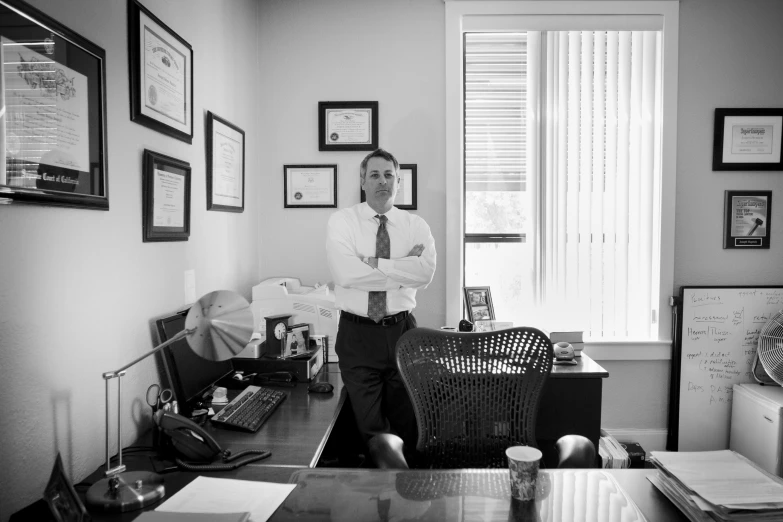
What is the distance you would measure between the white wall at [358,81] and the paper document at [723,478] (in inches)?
82.4

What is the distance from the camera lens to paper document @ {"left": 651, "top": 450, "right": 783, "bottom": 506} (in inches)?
37.6

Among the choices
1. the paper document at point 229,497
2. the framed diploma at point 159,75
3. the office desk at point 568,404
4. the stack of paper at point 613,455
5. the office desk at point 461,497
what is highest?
the framed diploma at point 159,75

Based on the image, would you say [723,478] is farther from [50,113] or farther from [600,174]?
[600,174]

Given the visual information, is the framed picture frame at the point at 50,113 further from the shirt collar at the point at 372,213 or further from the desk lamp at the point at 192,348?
the shirt collar at the point at 372,213

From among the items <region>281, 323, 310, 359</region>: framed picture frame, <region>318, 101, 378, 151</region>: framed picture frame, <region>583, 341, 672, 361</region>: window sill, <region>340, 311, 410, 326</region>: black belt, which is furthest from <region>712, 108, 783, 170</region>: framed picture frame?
<region>281, 323, 310, 359</region>: framed picture frame

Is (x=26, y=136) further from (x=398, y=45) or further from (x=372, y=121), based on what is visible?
(x=398, y=45)

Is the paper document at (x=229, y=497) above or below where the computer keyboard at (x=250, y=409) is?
above

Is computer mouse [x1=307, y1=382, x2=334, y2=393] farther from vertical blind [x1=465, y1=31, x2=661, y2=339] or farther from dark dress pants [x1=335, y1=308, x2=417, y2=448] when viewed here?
vertical blind [x1=465, y1=31, x2=661, y2=339]

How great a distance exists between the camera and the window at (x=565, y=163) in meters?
3.10

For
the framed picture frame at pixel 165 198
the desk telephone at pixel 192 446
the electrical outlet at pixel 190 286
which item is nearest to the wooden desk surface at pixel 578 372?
the desk telephone at pixel 192 446

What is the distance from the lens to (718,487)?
995mm

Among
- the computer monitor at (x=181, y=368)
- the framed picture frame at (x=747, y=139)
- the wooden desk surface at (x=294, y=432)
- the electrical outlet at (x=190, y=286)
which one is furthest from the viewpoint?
the framed picture frame at (x=747, y=139)

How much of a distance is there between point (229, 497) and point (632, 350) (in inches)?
106

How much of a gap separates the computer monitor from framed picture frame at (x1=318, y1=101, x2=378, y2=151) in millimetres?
1501
